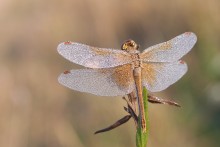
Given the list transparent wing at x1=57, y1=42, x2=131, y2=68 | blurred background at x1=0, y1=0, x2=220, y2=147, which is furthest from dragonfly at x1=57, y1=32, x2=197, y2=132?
blurred background at x1=0, y1=0, x2=220, y2=147

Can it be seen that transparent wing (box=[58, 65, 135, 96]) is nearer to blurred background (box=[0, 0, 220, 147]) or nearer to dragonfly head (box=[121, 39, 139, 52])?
dragonfly head (box=[121, 39, 139, 52])

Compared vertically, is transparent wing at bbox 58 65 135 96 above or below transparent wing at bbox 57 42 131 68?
below

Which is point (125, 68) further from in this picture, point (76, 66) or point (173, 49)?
point (76, 66)

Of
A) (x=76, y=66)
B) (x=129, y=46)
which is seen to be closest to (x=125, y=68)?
(x=129, y=46)

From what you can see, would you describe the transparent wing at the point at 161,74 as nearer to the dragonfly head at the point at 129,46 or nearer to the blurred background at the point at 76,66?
the dragonfly head at the point at 129,46

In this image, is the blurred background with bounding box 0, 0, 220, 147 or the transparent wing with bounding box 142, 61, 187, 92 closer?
the transparent wing with bounding box 142, 61, 187, 92

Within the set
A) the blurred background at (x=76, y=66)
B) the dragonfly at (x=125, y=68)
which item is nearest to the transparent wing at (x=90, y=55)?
the dragonfly at (x=125, y=68)
